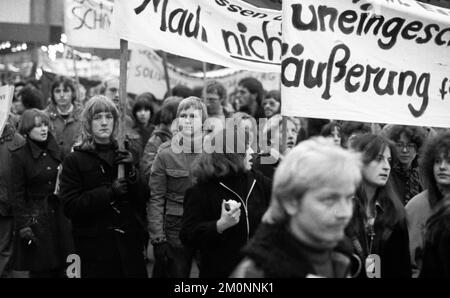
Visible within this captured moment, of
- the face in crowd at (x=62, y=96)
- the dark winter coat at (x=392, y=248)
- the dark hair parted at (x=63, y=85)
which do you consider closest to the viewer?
the dark winter coat at (x=392, y=248)

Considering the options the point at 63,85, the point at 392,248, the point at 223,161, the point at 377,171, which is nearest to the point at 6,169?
the point at 63,85

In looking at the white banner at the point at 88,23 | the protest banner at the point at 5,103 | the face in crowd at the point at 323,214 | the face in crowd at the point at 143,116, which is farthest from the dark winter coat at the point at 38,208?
the face in crowd at the point at 323,214

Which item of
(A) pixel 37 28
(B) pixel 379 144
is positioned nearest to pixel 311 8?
(B) pixel 379 144

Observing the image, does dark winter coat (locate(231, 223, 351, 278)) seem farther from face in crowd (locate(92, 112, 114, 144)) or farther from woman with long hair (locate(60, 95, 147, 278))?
face in crowd (locate(92, 112, 114, 144))

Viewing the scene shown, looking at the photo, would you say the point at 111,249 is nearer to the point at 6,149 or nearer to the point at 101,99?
the point at 101,99

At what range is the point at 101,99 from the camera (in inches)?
254

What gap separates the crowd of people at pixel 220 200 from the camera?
3.10 meters

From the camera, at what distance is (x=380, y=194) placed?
551cm

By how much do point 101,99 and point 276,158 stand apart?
1458 mm

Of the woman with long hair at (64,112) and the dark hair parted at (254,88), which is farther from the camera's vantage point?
the dark hair parted at (254,88)

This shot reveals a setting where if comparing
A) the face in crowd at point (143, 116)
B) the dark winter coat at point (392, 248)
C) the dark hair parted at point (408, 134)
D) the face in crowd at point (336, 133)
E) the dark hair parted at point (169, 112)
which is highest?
the face in crowd at point (143, 116)

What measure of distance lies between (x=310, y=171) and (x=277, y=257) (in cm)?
32

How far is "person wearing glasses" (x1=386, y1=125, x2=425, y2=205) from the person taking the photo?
24.4ft

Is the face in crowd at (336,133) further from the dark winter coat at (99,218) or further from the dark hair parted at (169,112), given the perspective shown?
the dark winter coat at (99,218)
